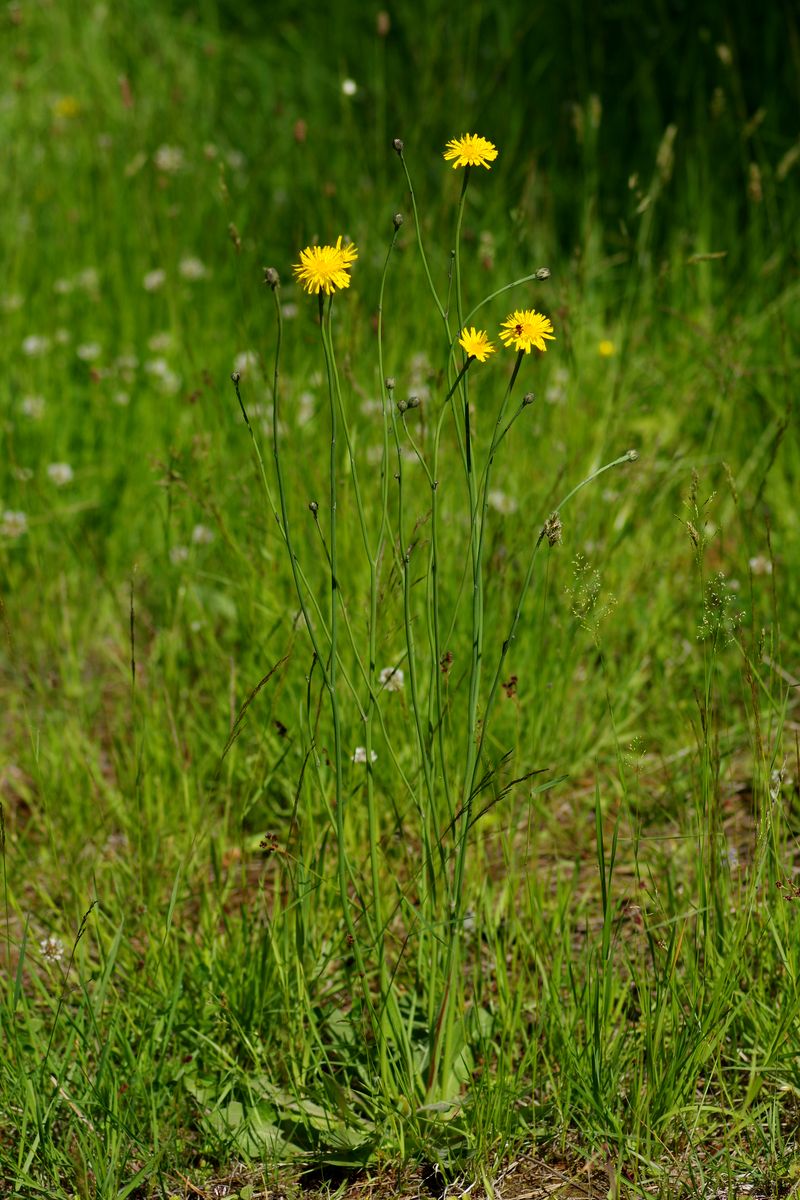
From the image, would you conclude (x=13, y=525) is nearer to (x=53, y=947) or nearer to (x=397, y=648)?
(x=397, y=648)

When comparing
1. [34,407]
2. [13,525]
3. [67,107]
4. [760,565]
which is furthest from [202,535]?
[67,107]

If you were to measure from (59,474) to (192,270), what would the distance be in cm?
89

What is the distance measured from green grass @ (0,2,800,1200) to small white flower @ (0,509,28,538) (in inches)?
3.5

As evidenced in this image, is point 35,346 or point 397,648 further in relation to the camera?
point 35,346

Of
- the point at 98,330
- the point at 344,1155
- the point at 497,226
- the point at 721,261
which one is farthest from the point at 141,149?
the point at 344,1155

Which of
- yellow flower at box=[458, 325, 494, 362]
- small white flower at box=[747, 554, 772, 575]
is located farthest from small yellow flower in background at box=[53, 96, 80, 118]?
yellow flower at box=[458, 325, 494, 362]

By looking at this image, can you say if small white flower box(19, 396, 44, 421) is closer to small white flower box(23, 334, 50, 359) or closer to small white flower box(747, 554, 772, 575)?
small white flower box(23, 334, 50, 359)

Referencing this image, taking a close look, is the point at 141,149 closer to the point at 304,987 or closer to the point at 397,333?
the point at 397,333

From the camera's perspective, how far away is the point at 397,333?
296 centimetres

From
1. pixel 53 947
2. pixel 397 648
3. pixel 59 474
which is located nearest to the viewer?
pixel 53 947

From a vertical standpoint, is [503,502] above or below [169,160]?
below

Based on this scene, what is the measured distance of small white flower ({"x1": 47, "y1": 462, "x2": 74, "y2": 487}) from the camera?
308cm

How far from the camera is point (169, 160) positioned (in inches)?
150

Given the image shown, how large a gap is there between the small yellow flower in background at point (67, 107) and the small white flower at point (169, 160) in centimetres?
70
